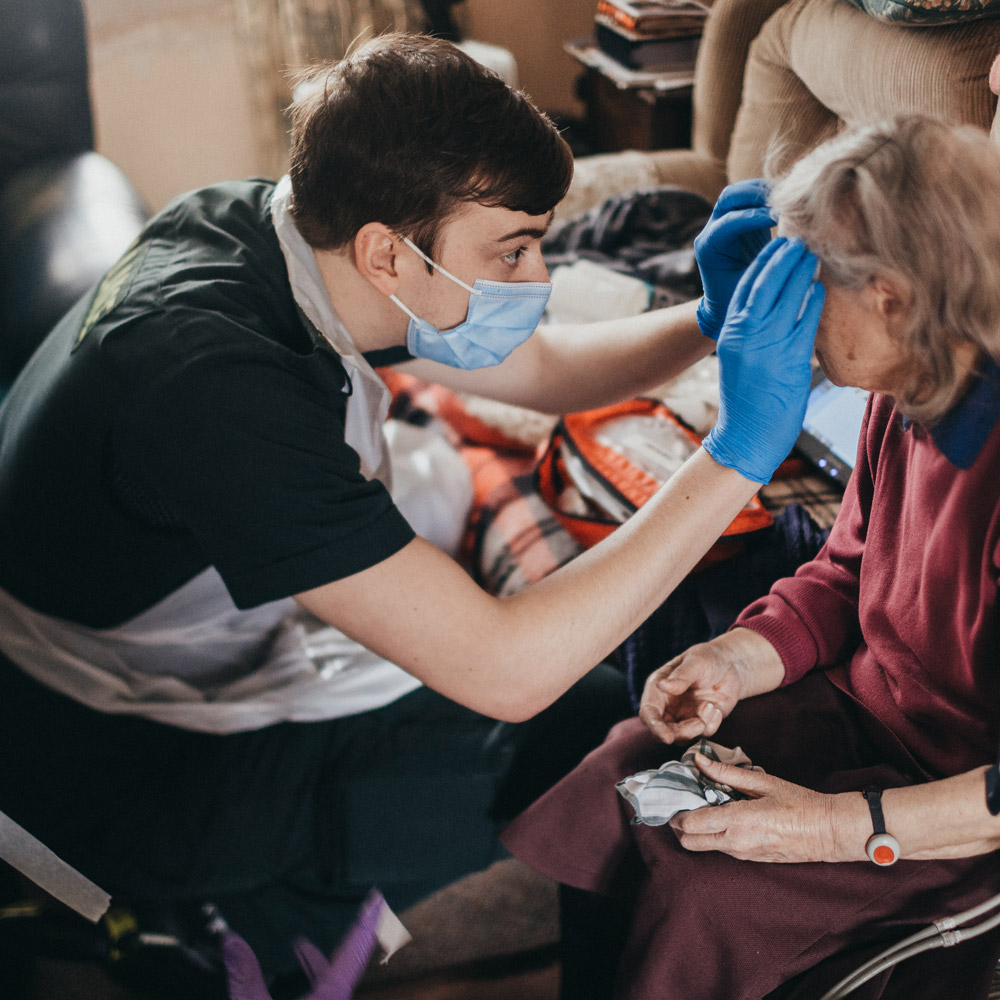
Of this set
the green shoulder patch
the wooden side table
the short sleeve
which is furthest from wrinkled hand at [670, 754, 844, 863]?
the wooden side table

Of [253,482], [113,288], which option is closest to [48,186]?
[113,288]

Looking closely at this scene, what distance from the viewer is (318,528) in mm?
863

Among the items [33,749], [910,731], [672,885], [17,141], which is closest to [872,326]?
[910,731]

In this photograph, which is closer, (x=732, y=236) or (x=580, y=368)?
(x=732, y=236)

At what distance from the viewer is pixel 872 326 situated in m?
0.78

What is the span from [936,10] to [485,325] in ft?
2.70

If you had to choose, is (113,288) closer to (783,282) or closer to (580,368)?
(580,368)

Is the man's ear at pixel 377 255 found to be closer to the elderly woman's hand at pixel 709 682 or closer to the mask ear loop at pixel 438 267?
the mask ear loop at pixel 438 267

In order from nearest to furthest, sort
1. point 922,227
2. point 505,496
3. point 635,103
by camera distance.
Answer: point 922,227, point 505,496, point 635,103

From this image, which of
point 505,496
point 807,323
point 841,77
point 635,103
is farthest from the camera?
point 635,103

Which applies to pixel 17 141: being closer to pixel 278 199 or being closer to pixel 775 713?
pixel 278 199

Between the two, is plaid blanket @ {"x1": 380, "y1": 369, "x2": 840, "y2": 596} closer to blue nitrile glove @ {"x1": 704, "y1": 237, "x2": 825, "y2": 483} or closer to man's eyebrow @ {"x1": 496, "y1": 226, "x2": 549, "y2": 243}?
blue nitrile glove @ {"x1": 704, "y1": 237, "x2": 825, "y2": 483}

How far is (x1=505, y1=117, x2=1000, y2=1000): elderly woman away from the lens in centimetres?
72

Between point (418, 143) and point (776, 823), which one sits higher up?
point (418, 143)
